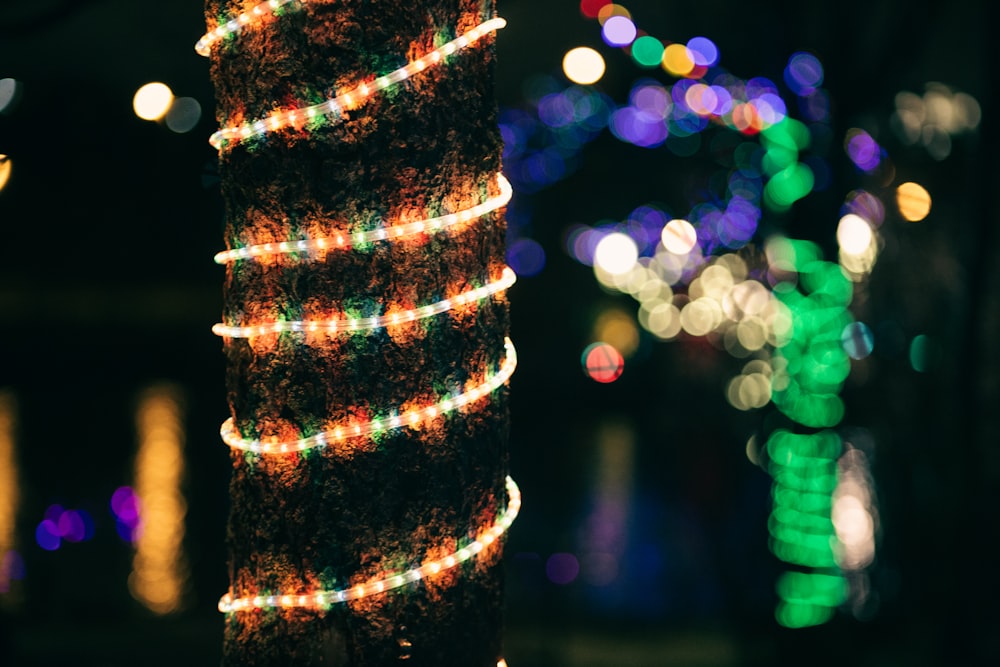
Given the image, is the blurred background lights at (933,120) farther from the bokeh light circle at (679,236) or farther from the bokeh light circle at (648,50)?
the bokeh light circle at (679,236)

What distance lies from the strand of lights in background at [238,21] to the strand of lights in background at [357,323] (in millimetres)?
592

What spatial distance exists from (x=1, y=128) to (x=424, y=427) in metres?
4.11

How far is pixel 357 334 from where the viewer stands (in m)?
1.88

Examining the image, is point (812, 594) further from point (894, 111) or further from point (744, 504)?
point (894, 111)

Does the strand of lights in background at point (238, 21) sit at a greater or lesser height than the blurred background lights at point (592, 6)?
greater

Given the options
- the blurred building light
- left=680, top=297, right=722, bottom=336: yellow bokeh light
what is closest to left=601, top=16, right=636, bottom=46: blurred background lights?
the blurred building light

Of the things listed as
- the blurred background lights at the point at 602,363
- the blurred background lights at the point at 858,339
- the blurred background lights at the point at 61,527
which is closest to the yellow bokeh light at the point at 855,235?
the blurred background lights at the point at 858,339

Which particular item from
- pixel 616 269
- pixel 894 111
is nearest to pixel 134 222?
pixel 616 269

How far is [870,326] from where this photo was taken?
686 centimetres

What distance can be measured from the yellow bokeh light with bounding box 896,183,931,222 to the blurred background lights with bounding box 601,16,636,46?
7.50ft

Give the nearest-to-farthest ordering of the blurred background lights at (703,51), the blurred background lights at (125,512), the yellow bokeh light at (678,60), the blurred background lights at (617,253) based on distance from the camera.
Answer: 1. the blurred background lights at (703,51)
2. the yellow bokeh light at (678,60)
3. the blurred background lights at (125,512)
4. the blurred background lights at (617,253)

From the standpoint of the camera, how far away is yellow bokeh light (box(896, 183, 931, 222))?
700cm

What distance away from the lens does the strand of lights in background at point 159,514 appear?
6898 mm

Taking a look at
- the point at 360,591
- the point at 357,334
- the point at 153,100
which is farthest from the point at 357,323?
A: the point at 153,100
